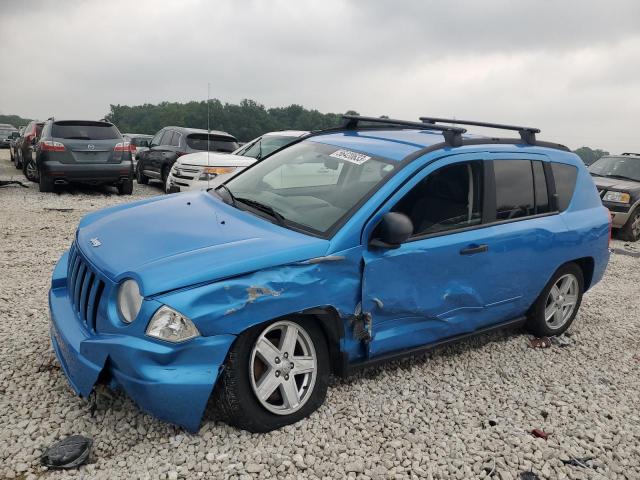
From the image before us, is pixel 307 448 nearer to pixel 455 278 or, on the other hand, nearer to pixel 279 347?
pixel 279 347

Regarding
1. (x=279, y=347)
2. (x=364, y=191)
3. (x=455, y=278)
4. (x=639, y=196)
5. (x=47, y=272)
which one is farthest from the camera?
(x=639, y=196)

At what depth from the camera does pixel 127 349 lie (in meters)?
2.65

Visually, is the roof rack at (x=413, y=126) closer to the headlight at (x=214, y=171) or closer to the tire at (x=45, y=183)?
the headlight at (x=214, y=171)

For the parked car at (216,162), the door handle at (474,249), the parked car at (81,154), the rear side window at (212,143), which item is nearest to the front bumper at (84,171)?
the parked car at (81,154)

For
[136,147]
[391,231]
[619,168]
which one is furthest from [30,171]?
[619,168]

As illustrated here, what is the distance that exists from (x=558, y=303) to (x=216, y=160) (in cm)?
740

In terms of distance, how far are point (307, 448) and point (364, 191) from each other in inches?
60.9

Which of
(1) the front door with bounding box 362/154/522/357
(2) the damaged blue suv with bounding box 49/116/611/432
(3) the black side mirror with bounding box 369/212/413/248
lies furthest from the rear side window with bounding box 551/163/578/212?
(3) the black side mirror with bounding box 369/212/413/248

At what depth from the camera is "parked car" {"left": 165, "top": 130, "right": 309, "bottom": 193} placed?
1036 centimetres

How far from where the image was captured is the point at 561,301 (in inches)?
191

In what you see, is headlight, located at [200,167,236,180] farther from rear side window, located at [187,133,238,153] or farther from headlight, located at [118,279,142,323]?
headlight, located at [118,279,142,323]

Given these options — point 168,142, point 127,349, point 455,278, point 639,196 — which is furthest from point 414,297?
point 168,142

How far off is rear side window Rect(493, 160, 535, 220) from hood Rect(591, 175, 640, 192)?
297 inches

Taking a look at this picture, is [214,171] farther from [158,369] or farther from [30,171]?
[158,369]
